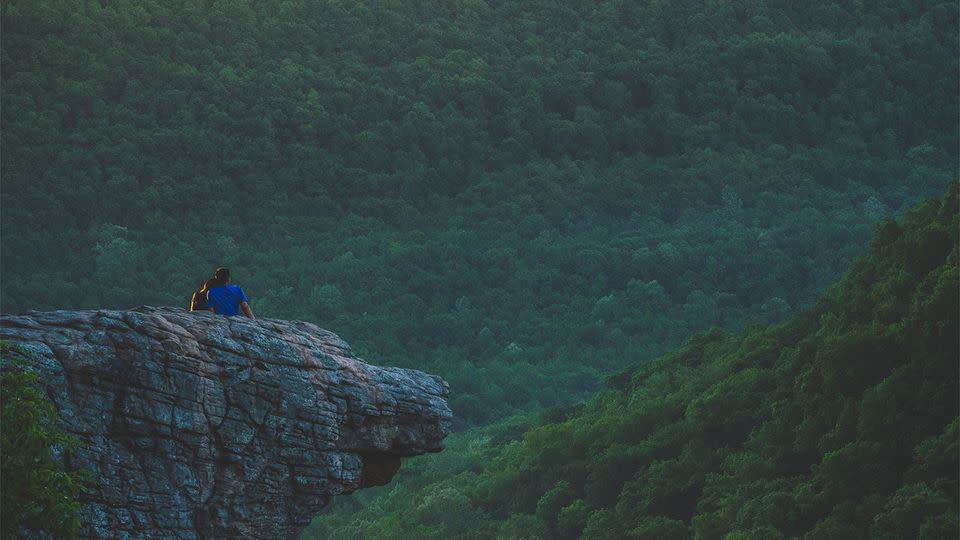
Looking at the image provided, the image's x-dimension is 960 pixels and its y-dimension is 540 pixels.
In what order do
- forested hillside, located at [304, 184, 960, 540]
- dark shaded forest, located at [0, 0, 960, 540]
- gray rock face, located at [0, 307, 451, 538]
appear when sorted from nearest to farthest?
gray rock face, located at [0, 307, 451, 538]
forested hillside, located at [304, 184, 960, 540]
dark shaded forest, located at [0, 0, 960, 540]

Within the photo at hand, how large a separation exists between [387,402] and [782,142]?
361ft

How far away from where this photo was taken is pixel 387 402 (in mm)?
27062

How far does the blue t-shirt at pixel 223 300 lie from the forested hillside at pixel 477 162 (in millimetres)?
66206

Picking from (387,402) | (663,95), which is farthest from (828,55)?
(387,402)

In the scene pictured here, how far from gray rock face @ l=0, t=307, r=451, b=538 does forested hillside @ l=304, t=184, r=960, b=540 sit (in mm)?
15799

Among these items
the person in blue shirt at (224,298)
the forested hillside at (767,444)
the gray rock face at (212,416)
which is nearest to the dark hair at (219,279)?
the person in blue shirt at (224,298)

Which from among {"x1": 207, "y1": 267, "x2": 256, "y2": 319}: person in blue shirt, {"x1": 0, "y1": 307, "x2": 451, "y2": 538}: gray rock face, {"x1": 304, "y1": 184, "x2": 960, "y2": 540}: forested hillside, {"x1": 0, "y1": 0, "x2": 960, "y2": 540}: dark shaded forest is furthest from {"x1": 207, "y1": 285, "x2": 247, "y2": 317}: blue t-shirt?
{"x1": 0, "y1": 0, "x2": 960, "y2": 540}: dark shaded forest

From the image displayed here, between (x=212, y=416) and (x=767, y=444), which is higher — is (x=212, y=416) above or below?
below

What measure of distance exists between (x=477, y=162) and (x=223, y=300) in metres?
101

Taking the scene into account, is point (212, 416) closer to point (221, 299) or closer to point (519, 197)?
→ point (221, 299)

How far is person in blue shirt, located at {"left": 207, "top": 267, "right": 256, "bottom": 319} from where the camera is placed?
86.3ft

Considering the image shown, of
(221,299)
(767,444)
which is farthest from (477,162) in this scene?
(221,299)

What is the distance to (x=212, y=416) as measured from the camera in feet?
81.0

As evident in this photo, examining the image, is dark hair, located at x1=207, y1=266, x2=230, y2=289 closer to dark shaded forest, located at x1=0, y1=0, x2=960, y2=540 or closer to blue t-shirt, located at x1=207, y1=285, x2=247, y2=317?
blue t-shirt, located at x1=207, y1=285, x2=247, y2=317
